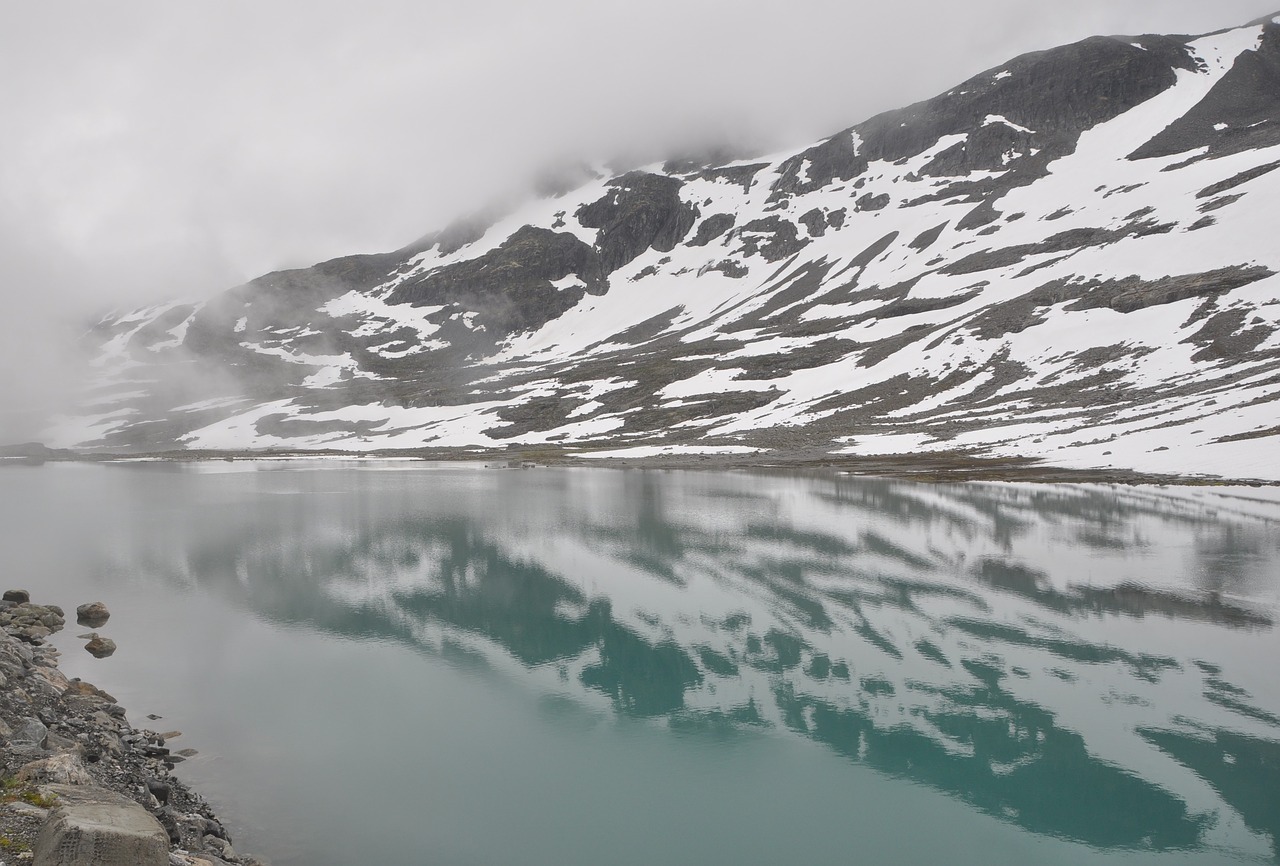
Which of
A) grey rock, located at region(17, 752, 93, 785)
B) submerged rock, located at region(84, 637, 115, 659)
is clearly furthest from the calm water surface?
grey rock, located at region(17, 752, 93, 785)

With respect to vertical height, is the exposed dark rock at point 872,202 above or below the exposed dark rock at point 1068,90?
below

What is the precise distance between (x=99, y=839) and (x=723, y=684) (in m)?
13.2

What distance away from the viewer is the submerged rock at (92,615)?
76.5ft

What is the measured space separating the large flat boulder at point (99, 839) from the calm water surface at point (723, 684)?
148 inches

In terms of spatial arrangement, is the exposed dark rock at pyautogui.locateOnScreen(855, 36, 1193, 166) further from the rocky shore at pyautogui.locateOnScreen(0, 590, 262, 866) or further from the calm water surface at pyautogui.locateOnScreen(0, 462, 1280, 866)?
the rocky shore at pyautogui.locateOnScreen(0, 590, 262, 866)

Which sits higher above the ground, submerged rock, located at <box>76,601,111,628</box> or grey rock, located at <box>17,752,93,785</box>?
grey rock, located at <box>17,752,93,785</box>

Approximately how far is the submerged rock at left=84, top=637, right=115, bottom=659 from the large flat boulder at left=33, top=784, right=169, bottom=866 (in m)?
15.3

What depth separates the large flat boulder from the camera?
6734 millimetres

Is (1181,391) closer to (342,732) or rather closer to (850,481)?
(850,481)

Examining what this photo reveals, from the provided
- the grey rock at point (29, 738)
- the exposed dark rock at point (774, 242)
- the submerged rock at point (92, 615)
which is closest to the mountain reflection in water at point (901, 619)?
the submerged rock at point (92, 615)

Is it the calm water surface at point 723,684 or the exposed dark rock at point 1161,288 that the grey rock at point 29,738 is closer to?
the calm water surface at point 723,684

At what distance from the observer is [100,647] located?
20312 millimetres

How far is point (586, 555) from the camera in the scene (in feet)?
111

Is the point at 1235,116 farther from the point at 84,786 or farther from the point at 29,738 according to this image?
the point at 29,738
